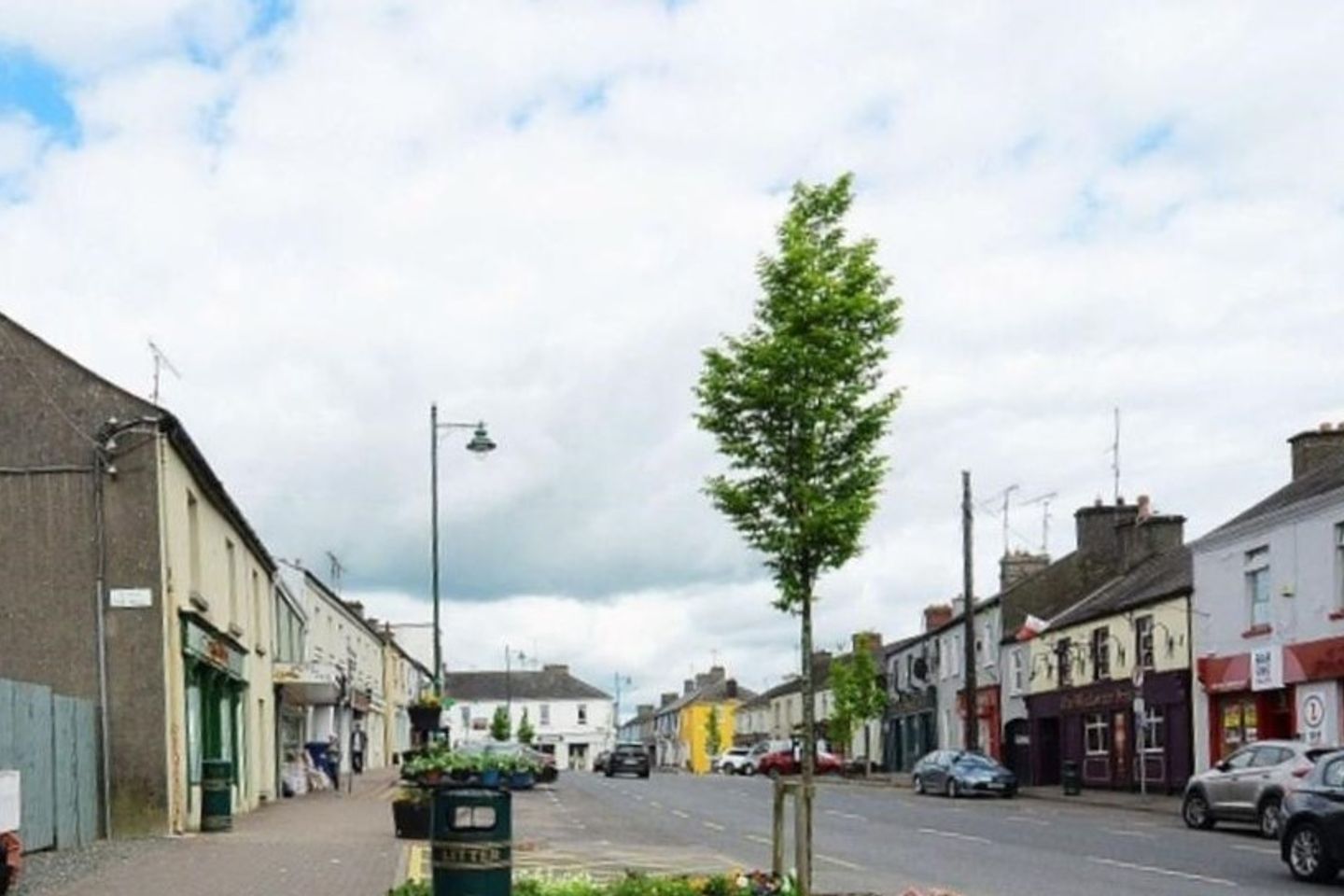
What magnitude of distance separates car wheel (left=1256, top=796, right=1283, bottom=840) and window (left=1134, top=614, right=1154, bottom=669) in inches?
686

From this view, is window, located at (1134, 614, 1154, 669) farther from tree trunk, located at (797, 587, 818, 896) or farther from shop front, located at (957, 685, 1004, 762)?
tree trunk, located at (797, 587, 818, 896)

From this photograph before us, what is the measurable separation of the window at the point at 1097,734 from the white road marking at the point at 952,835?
21.8 meters

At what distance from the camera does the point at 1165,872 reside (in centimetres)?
2020

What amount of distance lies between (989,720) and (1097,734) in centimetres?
1168

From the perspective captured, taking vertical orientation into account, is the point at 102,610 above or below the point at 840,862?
above

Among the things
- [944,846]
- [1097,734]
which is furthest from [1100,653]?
[944,846]

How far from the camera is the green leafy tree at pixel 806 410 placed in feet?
48.2

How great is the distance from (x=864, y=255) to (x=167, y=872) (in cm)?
994

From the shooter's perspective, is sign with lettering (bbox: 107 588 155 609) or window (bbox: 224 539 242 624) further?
window (bbox: 224 539 242 624)

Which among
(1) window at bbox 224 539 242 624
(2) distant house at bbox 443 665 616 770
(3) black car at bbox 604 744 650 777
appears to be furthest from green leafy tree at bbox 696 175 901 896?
(2) distant house at bbox 443 665 616 770

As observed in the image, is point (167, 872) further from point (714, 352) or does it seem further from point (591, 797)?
point (591, 797)

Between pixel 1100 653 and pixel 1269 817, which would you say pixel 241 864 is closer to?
pixel 1269 817

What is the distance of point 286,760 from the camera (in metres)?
44.9

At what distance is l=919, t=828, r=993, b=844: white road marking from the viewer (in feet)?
85.6
